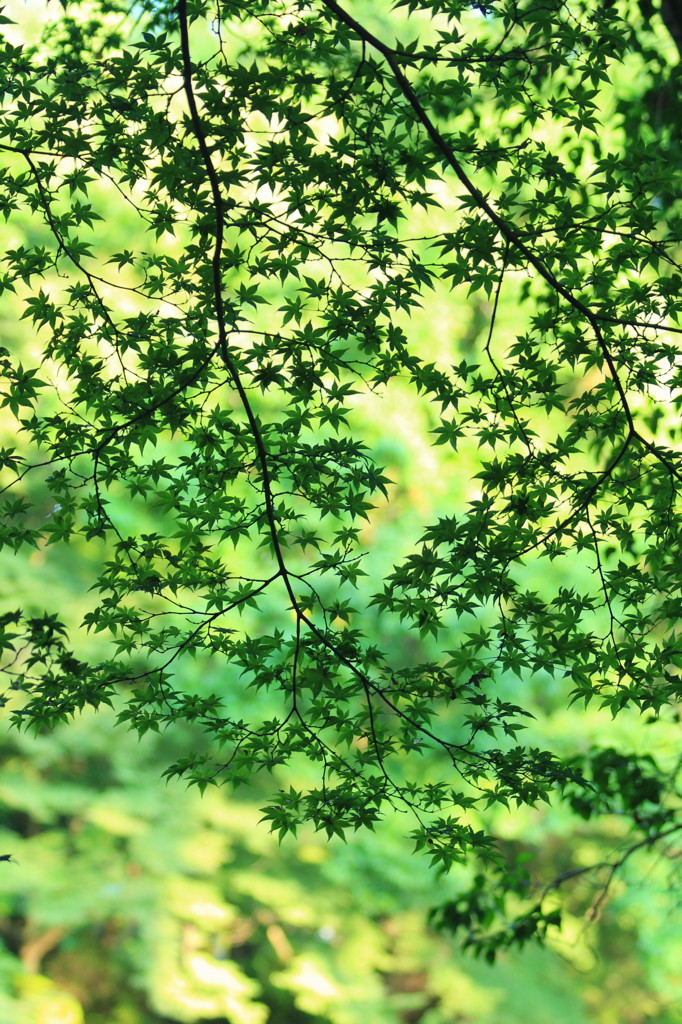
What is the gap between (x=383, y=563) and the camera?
7887mm

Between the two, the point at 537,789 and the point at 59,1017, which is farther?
the point at 59,1017

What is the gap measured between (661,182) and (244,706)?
5.91 metres

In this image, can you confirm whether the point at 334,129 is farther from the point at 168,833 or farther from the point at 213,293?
the point at 213,293

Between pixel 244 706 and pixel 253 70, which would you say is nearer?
A: pixel 253 70

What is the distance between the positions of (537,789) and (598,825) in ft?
27.5

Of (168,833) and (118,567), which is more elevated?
(168,833)

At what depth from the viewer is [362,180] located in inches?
86.7

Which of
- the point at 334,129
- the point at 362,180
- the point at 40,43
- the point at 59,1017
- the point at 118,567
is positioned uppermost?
the point at 334,129

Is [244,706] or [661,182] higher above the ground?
[244,706]

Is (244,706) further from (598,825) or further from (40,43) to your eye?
(40,43)

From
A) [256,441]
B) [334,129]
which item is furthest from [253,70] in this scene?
[334,129]

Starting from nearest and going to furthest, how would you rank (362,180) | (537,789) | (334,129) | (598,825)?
(537,789)
(362,180)
(334,129)
(598,825)

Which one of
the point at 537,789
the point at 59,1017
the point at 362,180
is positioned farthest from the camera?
the point at 59,1017

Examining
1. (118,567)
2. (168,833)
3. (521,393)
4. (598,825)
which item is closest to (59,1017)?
(168,833)
